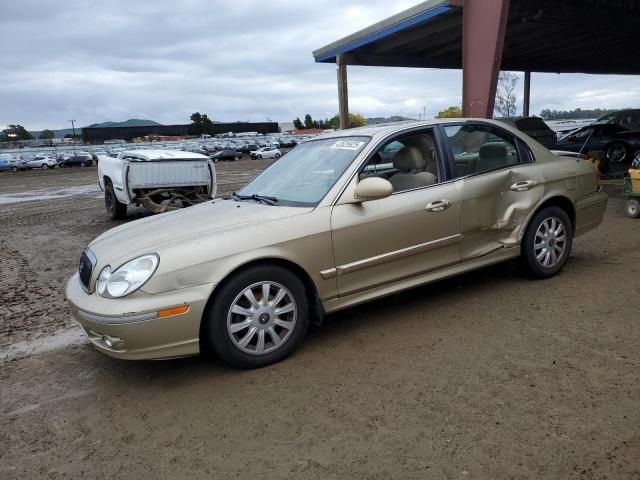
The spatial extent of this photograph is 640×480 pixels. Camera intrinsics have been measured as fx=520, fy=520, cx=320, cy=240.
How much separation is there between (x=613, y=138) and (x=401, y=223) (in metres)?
14.5

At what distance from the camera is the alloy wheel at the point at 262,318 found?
3350 millimetres

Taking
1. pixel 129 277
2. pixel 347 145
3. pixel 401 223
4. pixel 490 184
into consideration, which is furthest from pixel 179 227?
pixel 490 184

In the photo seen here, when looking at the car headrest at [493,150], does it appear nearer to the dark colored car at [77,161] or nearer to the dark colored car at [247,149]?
the dark colored car at [77,161]

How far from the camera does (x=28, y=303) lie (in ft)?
17.7

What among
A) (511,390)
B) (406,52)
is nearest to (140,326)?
(511,390)

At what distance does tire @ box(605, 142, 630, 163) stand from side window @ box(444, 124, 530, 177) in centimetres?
1250

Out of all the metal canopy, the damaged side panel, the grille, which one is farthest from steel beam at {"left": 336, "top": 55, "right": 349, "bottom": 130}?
the grille

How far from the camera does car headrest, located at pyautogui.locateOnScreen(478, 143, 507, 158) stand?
4715mm

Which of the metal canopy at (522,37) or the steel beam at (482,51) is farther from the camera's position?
the metal canopy at (522,37)

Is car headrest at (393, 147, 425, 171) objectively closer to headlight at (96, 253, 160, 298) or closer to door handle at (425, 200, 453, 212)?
door handle at (425, 200, 453, 212)

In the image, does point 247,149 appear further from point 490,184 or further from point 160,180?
point 490,184

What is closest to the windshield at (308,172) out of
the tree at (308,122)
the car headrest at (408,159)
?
the car headrest at (408,159)

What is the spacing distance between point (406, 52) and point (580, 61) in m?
11.2

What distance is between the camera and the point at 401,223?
12.9ft
